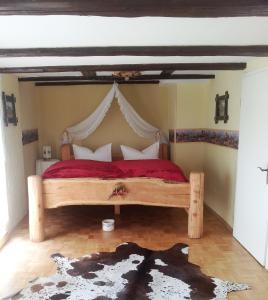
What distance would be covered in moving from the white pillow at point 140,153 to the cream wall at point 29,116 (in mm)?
1565

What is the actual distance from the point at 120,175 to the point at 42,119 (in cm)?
236

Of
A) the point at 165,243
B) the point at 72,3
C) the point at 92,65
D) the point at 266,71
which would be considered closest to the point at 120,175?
the point at 165,243

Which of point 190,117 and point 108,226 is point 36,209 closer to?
point 108,226

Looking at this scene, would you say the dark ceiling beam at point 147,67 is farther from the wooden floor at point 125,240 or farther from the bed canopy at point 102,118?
the wooden floor at point 125,240

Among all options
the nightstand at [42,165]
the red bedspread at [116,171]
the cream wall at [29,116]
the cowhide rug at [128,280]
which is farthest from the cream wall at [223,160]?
the cream wall at [29,116]

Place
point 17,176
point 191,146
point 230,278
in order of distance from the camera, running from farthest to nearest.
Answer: point 191,146 → point 17,176 → point 230,278

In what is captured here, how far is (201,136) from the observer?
476cm

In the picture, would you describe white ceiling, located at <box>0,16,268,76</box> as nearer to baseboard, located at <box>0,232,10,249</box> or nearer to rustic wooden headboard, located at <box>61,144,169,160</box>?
baseboard, located at <box>0,232,10,249</box>

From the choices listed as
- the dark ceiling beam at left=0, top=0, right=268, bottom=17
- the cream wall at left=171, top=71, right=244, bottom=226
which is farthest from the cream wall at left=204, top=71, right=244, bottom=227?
the dark ceiling beam at left=0, top=0, right=268, bottom=17

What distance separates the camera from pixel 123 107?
184 inches

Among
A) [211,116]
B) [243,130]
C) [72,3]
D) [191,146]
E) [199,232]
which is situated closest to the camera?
[72,3]

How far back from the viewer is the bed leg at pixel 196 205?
331 cm

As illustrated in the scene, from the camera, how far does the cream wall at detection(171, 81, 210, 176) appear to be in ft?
15.3

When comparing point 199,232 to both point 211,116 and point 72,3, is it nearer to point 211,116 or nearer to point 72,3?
point 211,116
